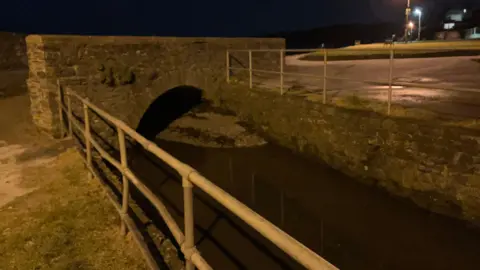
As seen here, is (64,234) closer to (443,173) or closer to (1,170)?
Answer: (1,170)

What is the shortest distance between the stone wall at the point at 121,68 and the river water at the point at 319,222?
1623mm

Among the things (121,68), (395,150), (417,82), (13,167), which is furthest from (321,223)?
(417,82)

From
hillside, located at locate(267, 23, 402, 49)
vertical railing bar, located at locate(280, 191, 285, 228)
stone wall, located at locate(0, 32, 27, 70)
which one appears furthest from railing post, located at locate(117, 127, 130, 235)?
hillside, located at locate(267, 23, 402, 49)

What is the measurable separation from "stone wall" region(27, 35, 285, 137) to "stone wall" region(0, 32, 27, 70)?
10356mm

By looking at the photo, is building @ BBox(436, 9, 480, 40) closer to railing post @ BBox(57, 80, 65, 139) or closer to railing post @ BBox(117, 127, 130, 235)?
railing post @ BBox(57, 80, 65, 139)

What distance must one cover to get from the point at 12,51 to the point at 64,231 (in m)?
15.8

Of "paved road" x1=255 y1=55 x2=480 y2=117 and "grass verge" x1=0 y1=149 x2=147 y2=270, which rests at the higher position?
"paved road" x1=255 y1=55 x2=480 y2=117

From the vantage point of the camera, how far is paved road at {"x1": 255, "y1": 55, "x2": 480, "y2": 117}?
709 cm

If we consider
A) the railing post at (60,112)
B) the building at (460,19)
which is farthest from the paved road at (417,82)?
the building at (460,19)

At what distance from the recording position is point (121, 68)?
8.36 metres

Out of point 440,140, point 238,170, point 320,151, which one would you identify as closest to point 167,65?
point 238,170

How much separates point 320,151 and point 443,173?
2.64 meters

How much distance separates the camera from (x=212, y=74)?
413 inches

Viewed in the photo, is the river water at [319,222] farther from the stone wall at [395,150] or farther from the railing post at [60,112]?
the railing post at [60,112]
